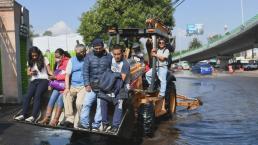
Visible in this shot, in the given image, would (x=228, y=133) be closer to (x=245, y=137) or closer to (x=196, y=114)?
(x=245, y=137)

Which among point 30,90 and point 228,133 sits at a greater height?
point 30,90

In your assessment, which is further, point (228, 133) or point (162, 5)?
point (162, 5)

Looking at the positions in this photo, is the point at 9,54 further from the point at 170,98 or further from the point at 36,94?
the point at 36,94

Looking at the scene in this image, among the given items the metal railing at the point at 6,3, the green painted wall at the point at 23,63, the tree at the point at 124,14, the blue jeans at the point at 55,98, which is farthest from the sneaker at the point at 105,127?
the tree at the point at 124,14

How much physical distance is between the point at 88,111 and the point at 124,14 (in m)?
29.0

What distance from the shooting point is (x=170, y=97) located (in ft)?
43.5

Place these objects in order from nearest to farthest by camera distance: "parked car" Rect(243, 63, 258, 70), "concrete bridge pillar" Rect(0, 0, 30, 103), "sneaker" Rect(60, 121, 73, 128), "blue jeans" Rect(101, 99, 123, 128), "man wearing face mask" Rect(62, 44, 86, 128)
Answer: "blue jeans" Rect(101, 99, 123, 128)
"sneaker" Rect(60, 121, 73, 128)
"man wearing face mask" Rect(62, 44, 86, 128)
"concrete bridge pillar" Rect(0, 0, 30, 103)
"parked car" Rect(243, 63, 258, 70)

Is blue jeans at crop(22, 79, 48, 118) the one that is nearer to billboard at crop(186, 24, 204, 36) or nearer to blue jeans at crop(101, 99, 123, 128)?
blue jeans at crop(101, 99, 123, 128)

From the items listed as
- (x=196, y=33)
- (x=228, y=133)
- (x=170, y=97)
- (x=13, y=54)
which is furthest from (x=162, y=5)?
(x=196, y=33)

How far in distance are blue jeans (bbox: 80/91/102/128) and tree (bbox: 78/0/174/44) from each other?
85.2 ft

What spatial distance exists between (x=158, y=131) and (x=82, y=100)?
2.76 metres

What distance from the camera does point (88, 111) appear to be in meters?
8.89

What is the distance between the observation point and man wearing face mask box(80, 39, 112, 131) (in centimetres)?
885

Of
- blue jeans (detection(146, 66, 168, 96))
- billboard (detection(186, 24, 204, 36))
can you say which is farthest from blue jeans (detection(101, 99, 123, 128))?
billboard (detection(186, 24, 204, 36))
